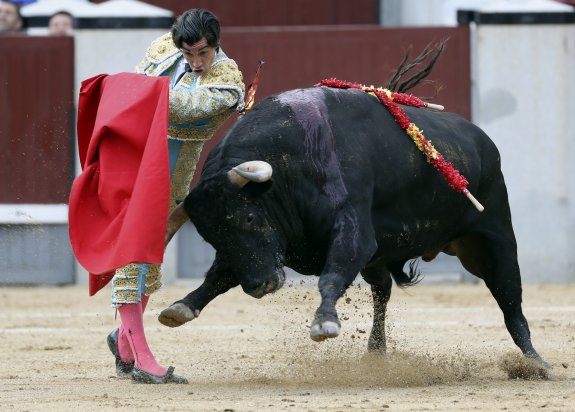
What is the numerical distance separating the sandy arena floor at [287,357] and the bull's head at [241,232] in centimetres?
37

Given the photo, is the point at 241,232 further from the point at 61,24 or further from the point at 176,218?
the point at 61,24


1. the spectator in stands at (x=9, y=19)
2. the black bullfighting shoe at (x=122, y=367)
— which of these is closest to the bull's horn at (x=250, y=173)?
the black bullfighting shoe at (x=122, y=367)

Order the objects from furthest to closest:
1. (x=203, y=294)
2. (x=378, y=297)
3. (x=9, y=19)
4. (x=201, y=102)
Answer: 1. (x=9, y=19)
2. (x=378, y=297)
3. (x=203, y=294)
4. (x=201, y=102)

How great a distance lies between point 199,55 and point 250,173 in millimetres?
496

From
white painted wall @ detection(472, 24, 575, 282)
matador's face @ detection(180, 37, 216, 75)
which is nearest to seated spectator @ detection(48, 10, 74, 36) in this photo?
white painted wall @ detection(472, 24, 575, 282)

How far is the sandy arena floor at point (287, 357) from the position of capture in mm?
4492

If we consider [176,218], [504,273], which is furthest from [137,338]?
[504,273]

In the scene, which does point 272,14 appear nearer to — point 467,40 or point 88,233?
point 467,40

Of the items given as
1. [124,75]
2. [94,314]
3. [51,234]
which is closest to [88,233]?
[124,75]

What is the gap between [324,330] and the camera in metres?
4.46

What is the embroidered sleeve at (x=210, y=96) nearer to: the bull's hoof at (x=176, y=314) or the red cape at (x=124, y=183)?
the red cape at (x=124, y=183)

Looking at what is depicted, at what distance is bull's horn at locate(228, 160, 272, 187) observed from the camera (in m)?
4.58

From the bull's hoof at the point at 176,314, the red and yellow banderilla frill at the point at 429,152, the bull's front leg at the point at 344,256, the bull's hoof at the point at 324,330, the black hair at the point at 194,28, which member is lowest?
the bull's hoof at the point at 176,314

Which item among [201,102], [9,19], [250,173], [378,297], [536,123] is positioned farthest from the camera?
[9,19]
